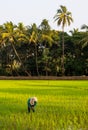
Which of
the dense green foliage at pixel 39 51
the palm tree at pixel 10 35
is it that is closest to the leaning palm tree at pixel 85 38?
the dense green foliage at pixel 39 51

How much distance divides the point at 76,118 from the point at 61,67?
4912cm

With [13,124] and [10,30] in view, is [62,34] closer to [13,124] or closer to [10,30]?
[10,30]

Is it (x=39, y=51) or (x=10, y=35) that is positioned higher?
(x=10, y=35)

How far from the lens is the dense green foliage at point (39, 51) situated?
61.4 meters

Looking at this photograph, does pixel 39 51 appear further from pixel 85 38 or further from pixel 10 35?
pixel 85 38

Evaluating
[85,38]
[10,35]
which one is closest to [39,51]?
[10,35]

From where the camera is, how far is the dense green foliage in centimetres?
6144

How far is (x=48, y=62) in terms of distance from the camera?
→ 6181cm

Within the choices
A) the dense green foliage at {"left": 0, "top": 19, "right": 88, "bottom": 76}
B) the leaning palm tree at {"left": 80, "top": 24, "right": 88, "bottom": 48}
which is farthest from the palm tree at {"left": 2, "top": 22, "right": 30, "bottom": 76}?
the leaning palm tree at {"left": 80, "top": 24, "right": 88, "bottom": 48}

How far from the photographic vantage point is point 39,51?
213ft

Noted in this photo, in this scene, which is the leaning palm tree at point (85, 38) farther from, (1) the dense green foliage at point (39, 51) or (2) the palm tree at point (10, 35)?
(2) the palm tree at point (10, 35)

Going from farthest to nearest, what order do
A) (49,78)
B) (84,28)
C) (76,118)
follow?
(84,28), (49,78), (76,118)

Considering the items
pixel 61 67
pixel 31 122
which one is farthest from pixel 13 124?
pixel 61 67

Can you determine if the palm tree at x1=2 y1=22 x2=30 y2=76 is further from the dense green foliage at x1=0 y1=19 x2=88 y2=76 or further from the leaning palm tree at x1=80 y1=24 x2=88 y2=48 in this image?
the leaning palm tree at x1=80 y1=24 x2=88 y2=48
